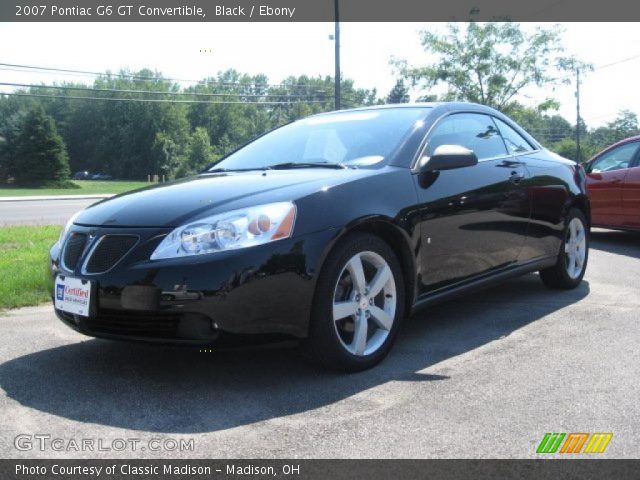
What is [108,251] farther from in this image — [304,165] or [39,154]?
[39,154]

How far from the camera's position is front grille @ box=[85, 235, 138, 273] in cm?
304

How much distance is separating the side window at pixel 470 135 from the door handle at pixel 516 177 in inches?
7.2

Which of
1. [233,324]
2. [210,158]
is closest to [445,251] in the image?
[233,324]

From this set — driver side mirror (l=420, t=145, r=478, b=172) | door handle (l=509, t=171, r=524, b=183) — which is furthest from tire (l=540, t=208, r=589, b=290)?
driver side mirror (l=420, t=145, r=478, b=172)

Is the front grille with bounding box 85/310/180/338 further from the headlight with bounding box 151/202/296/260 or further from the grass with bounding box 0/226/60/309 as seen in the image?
the grass with bounding box 0/226/60/309

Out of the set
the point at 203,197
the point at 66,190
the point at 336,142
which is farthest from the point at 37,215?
the point at 66,190

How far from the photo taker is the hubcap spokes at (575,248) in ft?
18.1

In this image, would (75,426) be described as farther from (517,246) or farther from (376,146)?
(517,246)

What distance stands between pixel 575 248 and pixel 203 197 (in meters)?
3.67

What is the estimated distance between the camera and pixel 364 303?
3.39 meters

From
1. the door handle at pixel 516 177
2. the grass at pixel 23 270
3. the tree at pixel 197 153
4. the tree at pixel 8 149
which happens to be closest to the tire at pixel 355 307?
the door handle at pixel 516 177

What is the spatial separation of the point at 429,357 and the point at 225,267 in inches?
56.3
